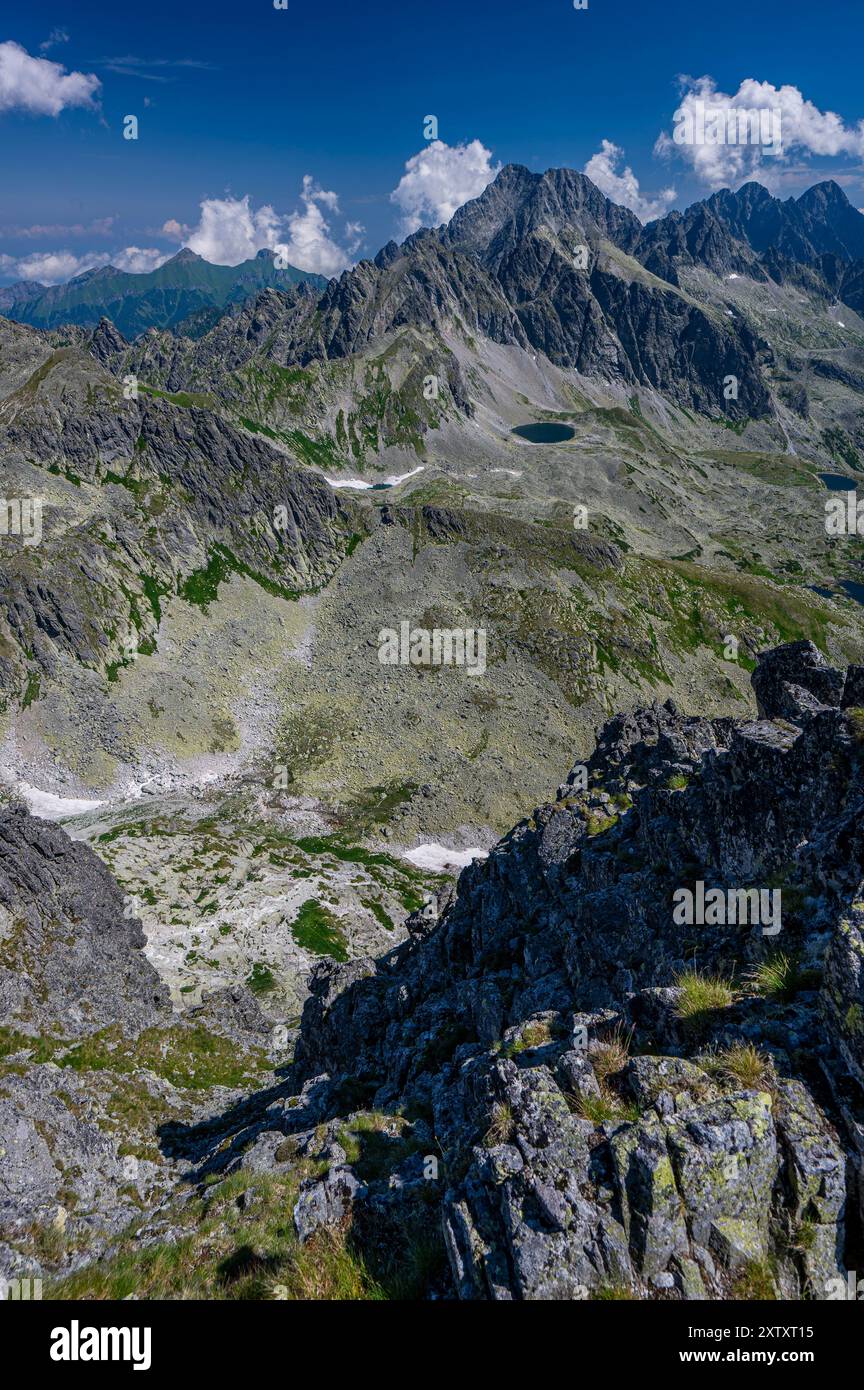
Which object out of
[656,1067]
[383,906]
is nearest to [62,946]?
[383,906]

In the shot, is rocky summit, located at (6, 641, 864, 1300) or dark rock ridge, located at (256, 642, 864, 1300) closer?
dark rock ridge, located at (256, 642, 864, 1300)

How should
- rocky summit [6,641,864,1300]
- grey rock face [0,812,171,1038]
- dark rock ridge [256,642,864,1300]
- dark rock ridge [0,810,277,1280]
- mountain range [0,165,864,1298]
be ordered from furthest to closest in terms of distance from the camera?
grey rock face [0,812,171,1038]
dark rock ridge [0,810,277,1280]
mountain range [0,165,864,1298]
rocky summit [6,641,864,1300]
dark rock ridge [256,642,864,1300]

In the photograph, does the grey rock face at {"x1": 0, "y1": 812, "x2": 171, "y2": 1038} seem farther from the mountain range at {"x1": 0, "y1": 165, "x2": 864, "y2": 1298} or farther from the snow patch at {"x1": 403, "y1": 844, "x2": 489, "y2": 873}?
the snow patch at {"x1": 403, "y1": 844, "x2": 489, "y2": 873}

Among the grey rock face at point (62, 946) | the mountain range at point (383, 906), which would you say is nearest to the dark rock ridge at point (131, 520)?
the mountain range at point (383, 906)

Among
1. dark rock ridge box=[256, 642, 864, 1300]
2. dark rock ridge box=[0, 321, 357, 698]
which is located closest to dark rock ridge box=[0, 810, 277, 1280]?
dark rock ridge box=[256, 642, 864, 1300]
